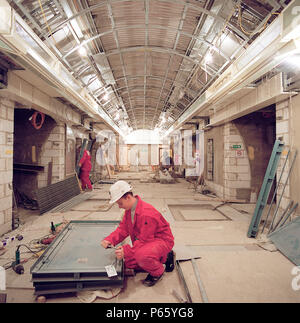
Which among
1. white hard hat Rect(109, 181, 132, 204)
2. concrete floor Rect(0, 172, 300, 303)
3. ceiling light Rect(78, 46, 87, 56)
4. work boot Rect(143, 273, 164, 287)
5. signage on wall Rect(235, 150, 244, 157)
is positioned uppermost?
ceiling light Rect(78, 46, 87, 56)

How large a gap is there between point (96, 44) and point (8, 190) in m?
4.52

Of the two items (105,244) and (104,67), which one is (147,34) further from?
(105,244)

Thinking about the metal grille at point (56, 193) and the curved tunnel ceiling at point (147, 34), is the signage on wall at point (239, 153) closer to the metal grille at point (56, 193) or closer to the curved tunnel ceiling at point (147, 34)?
the curved tunnel ceiling at point (147, 34)

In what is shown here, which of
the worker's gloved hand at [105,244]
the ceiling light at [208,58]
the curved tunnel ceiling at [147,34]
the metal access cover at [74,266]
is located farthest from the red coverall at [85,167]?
the worker's gloved hand at [105,244]

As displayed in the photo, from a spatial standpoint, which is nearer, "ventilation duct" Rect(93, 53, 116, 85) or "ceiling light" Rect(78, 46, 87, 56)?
"ceiling light" Rect(78, 46, 87, 56)

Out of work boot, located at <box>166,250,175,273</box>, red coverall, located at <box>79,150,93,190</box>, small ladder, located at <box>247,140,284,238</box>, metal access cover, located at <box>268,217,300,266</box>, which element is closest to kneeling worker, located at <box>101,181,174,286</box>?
work boot, located at <box>166,250,175,273</box>

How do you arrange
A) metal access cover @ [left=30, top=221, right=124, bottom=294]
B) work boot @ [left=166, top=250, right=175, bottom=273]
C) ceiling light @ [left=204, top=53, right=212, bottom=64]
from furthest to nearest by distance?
ceiling light @ [left=204, top=53, right=212, bottom=64] → work boot @ [left=166, top=250, right=175, bottom=273] → metal access cover @ [left=30, top=221, right=124, bottom=294]

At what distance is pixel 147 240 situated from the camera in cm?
252

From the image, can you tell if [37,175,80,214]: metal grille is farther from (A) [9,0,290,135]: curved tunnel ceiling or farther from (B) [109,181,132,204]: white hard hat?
(B) [109,181,132,204]: white hard hat

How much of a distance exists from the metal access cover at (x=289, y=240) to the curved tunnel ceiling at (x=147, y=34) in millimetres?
3917

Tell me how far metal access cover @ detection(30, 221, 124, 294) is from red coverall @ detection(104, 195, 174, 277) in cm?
26

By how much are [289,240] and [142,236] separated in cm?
274

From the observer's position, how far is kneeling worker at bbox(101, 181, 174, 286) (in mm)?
2438

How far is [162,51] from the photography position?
20.1 feet
